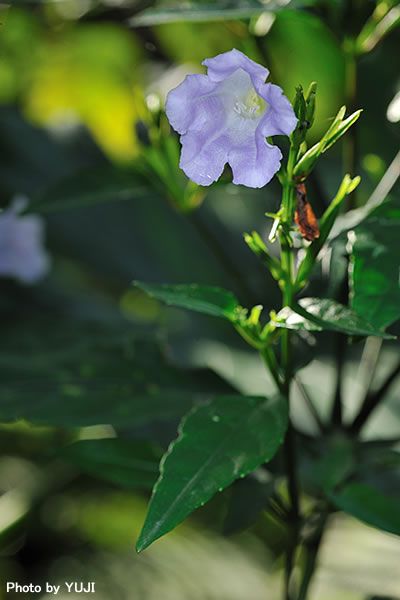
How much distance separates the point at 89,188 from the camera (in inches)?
22.3

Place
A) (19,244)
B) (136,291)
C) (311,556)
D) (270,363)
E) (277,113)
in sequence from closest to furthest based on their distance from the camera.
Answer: (277,113) < (270,363) < (311,556) < (19,244) < (136,291)

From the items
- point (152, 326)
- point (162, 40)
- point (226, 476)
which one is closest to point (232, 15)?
point (226, 476)

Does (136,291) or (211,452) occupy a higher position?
(211,452)

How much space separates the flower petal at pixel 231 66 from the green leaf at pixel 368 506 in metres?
0.29

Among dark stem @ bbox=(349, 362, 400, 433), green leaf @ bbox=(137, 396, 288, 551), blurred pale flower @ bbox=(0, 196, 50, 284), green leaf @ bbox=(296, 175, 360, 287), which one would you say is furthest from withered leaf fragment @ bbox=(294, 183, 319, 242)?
blurred pale flower @ bbox=(0, 196, 50, 284)

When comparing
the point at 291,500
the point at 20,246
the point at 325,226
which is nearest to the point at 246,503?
the point at 291,500

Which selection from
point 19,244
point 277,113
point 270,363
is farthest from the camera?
point 19,244

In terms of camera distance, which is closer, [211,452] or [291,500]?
[211,452]

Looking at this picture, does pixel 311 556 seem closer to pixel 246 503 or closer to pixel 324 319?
pixel 246 503

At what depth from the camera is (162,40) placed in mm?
1173

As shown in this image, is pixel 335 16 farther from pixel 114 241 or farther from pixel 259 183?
pixel 114 241

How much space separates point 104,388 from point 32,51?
89 cm

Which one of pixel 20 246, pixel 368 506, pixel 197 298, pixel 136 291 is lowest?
pixel 136 291

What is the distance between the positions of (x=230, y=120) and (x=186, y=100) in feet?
0.10
